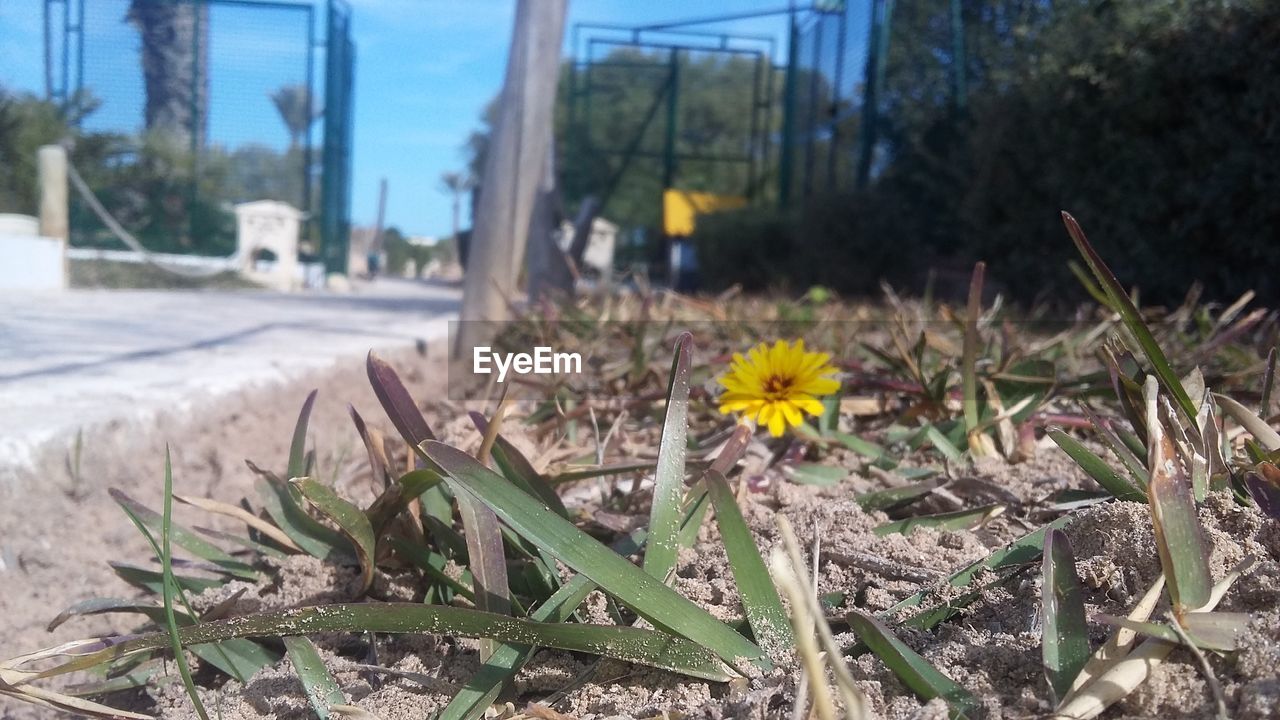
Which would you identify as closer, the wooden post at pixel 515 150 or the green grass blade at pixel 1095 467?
the green grass blade at pixel 1095 467

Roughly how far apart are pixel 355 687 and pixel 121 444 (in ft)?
2.66

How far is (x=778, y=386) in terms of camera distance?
1079 mm

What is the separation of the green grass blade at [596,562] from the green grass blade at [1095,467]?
12.7 inches

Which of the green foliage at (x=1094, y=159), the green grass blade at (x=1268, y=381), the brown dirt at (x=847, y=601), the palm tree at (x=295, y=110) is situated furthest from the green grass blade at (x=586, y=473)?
the palm tree at (x=295, y=110)

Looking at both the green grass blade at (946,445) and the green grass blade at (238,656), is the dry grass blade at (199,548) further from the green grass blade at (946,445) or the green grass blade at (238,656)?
the green grass blade at (946,445)

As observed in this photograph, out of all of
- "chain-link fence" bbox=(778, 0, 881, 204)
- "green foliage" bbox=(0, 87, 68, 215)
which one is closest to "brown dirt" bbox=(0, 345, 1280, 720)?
"chain-link fence" bbox=(778, 0, 881, 204)

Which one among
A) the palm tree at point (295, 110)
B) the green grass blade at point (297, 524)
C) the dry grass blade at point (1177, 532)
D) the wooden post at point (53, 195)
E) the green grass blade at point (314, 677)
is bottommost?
the green grass blade at point (314, 677)

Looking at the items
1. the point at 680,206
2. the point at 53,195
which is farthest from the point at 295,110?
the point at 680,206

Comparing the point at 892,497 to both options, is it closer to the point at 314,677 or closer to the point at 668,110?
the point at 314,677

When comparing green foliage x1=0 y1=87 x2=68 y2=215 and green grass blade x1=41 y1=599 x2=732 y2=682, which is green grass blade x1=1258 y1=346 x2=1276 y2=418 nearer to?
green grass blade x1=41 y1=599 x2=732 y2=682

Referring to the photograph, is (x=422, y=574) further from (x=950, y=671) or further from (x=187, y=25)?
(x=187, y=25)

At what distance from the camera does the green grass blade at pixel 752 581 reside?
609 millimetres

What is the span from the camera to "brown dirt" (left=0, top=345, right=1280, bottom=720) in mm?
519

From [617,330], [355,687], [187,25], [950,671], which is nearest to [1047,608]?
[950,671]
